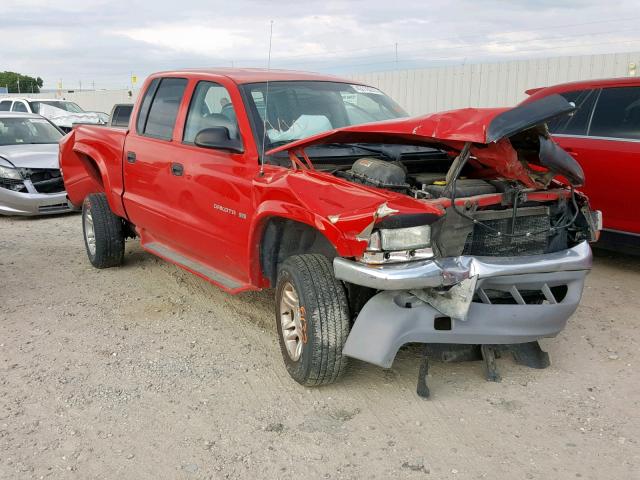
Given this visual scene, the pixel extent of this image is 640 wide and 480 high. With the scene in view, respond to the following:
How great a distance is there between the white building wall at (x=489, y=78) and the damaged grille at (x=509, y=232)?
9985 mm

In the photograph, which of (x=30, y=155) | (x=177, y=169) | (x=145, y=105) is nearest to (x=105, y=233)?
(x=145, y=105)

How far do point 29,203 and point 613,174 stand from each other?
7.55 metres

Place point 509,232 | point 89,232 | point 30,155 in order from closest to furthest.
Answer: point 509,232 < point 89,232 < point 30,155

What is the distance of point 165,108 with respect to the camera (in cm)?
527

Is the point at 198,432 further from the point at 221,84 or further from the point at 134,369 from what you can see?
the point at 221,84

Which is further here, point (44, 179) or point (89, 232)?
point (44, 179)

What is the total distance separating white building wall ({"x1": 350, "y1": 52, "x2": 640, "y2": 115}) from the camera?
1266 centimetres

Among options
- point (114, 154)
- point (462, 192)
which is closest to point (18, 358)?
point (114, 154)

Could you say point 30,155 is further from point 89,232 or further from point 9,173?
point 89,232

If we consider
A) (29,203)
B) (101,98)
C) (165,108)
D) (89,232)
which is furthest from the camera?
(101,98)

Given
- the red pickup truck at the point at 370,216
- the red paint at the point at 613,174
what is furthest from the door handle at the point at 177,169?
the red paint at the point at 613,174

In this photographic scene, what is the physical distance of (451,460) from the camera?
2.96m

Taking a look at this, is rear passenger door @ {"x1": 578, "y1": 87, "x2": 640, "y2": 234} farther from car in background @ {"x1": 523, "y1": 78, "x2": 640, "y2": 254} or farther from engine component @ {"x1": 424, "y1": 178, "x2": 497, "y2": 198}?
engine component @ {"x1": 424, "y1": 178, "x2": 497, "y2": 198}

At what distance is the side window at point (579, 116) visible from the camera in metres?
6.03
